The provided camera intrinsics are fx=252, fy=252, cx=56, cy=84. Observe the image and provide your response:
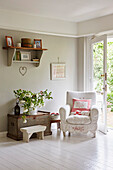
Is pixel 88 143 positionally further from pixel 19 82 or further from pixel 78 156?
pixel 19 82

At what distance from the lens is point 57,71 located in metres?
5.84

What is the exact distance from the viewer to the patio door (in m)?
5.22

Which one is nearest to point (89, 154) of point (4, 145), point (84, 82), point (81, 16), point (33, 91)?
point (4, 145)

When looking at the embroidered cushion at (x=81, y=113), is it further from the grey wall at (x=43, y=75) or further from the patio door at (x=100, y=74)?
the grey wall at (x=43, y=75)

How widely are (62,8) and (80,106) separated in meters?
2.00

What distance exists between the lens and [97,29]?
17.9ft

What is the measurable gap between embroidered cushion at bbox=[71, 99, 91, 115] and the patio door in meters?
0.33

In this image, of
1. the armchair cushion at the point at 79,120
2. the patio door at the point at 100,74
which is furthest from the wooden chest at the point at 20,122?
the patio door at the point at 100,74

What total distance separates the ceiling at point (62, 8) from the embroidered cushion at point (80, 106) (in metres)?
1.81

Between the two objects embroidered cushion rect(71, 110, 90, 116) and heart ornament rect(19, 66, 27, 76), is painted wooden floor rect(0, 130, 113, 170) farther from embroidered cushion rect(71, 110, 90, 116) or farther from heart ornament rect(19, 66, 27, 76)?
heart ornament rect(19, 66, 27, 76)

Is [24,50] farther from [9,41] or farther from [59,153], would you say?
[59,153]

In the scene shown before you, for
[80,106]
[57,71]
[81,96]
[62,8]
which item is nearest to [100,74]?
[81,96]

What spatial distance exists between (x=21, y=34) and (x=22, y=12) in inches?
17.9

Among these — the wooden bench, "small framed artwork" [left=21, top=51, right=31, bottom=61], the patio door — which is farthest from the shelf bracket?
the patio door
